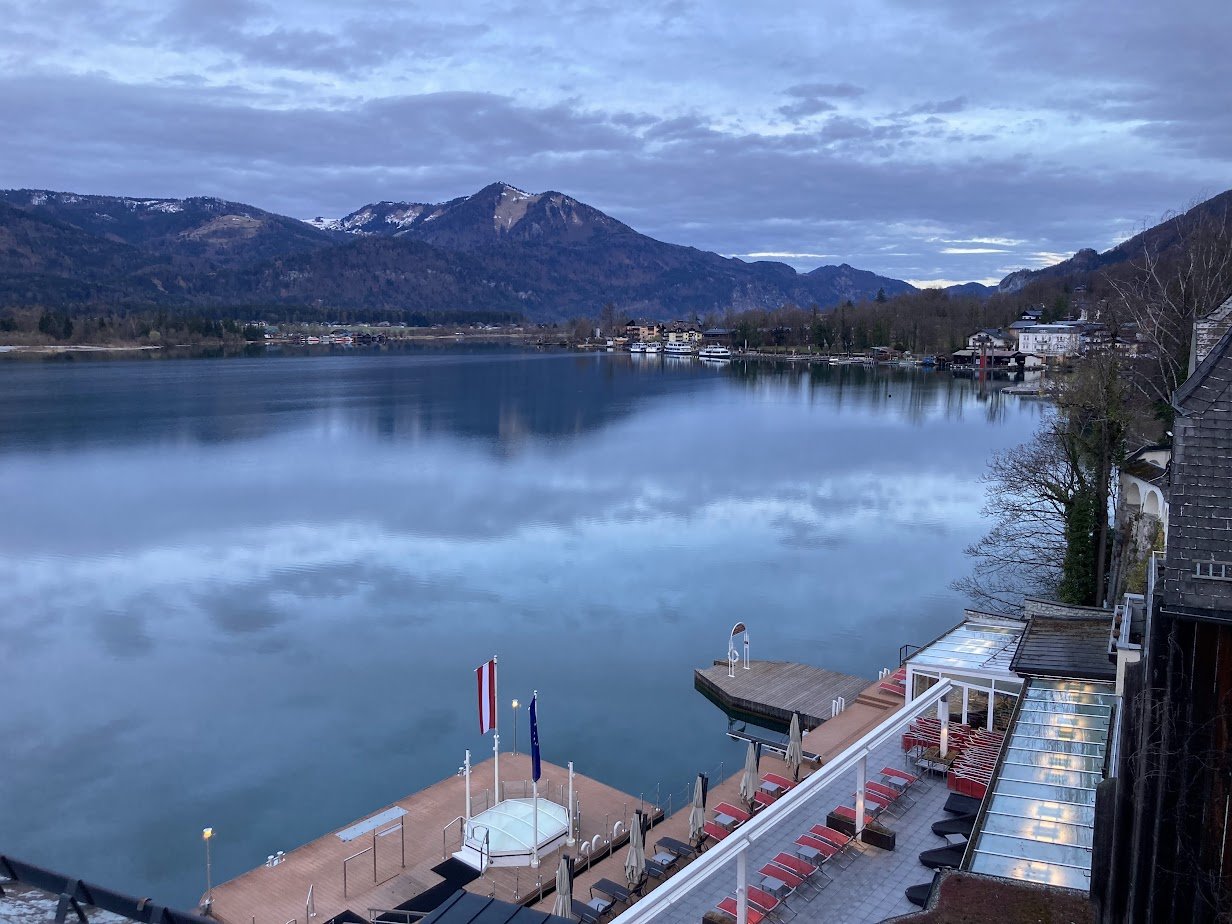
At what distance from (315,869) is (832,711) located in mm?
10711

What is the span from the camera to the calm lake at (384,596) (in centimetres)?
1744

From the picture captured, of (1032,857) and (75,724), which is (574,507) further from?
(1032,857)

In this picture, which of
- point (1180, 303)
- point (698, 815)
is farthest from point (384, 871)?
point (1180, 303)

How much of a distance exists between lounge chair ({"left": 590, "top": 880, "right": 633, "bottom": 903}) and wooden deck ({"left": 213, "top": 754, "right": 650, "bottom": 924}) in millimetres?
1159

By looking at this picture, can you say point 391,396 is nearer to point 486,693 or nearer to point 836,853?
point 486,693

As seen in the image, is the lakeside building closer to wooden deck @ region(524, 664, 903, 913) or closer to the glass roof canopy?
the glass roof canopy

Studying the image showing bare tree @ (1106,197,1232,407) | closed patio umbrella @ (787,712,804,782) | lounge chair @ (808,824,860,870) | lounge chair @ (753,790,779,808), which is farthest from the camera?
bare tree @ (1106,197,1232,407)

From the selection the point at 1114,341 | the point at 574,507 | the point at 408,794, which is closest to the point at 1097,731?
the point at 408,794

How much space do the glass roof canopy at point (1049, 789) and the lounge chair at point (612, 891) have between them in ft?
16.5

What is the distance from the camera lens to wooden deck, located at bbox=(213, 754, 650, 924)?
1241 cm

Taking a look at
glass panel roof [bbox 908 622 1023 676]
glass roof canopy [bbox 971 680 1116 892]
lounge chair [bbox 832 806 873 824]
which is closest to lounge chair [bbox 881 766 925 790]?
lounge chair [bbox 832 806 873 824]

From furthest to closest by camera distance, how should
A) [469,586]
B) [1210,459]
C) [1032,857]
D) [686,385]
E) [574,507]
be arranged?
[686,385], [574,507], [469,586], [1032,857], [1210,459]

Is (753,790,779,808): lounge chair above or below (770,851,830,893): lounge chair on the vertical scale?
below

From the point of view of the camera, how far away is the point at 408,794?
16.7 m
